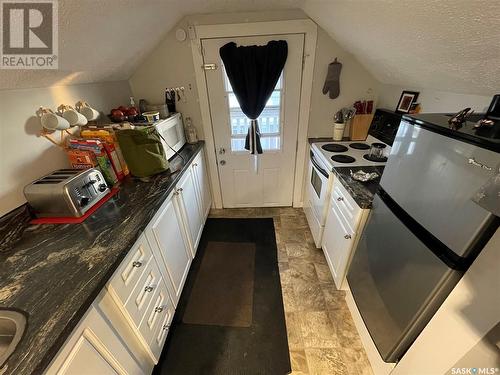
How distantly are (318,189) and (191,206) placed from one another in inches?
45.9

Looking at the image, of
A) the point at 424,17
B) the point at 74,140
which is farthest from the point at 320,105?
the point at 74,140

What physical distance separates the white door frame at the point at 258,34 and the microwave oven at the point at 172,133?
0.80 ft

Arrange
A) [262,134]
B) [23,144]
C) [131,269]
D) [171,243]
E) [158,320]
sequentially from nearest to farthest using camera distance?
1. [131,269]
2. [23,144]
3. [158,320]
4. [171,243]
5. [262,134]

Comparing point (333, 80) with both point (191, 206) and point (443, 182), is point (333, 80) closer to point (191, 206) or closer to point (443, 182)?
point (443, 182)

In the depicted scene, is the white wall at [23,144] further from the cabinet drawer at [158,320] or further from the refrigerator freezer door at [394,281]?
the refrigerator freezer door at [394,281]

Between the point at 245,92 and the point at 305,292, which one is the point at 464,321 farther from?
the point at 245,92

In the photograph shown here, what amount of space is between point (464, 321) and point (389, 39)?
1.34 metres

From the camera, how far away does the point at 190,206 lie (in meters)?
1.87

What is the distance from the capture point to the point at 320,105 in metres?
2.08

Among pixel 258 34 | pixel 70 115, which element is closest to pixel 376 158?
pixel 258 34

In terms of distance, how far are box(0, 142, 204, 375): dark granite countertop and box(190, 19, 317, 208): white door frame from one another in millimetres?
1087

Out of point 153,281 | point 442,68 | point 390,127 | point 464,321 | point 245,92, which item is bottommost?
point 153,281

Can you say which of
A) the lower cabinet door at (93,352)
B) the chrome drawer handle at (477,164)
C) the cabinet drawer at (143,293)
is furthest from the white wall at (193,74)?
the lower cabinet door at (93,352)

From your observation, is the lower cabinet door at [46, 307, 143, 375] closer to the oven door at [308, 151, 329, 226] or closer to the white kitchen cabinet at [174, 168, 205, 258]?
the white kitchen cabinet at [174, 168, 205, 258]
